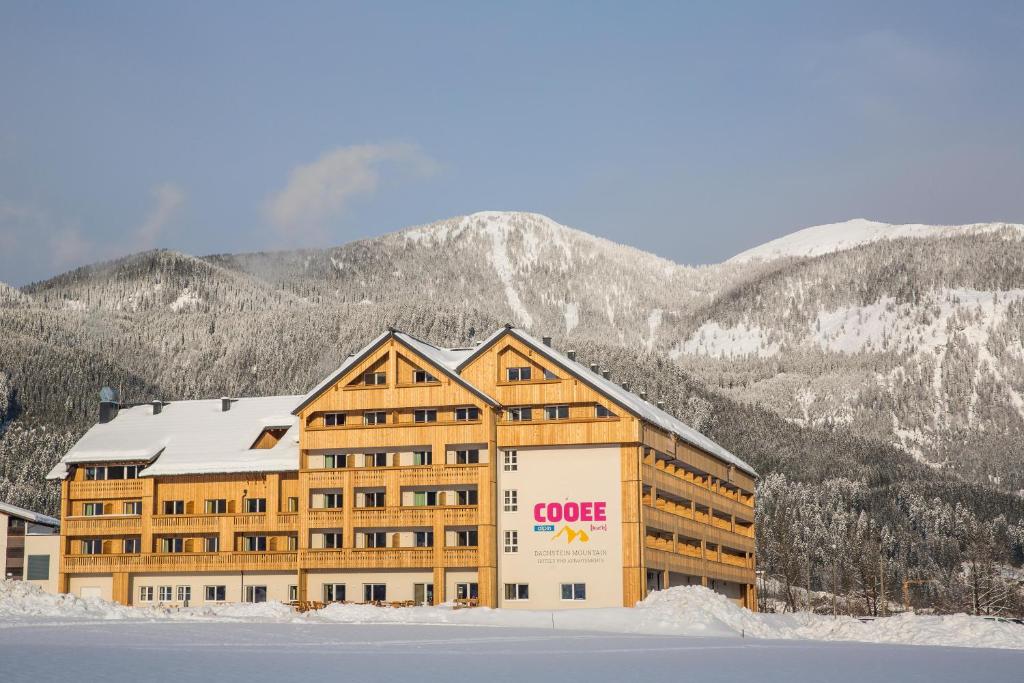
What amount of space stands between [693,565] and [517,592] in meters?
15.5

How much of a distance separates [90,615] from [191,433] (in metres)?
35.4

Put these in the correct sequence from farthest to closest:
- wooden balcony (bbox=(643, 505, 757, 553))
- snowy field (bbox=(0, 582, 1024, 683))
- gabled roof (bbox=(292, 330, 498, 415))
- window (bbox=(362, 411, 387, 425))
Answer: window (bbox=(362, 411, 387, 425)) < wooden balcony (bbox=(643, 505, 757, 553)) < gabled roof (bbox=(292, 330, 498, 415)) < snowy field (bbox=(0, 582, 1024, 683))

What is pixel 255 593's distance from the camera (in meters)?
92.4

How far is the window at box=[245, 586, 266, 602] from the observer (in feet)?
302

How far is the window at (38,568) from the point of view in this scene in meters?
96.6

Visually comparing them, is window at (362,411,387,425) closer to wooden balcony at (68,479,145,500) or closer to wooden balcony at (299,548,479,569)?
wooden balcony at (299,548,479,569)

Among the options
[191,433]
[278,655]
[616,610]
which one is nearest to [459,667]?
[278,655]

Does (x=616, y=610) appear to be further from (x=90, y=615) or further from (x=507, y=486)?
(x=90, y=615)

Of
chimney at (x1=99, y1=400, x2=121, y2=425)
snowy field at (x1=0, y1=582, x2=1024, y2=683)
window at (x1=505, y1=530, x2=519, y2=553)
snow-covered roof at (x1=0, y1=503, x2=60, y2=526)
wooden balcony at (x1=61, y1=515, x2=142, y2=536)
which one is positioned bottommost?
snowy field at (x1=0, y1=582, x2=1024, y2=683)

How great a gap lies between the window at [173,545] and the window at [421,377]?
770 inches

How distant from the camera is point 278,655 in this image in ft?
147

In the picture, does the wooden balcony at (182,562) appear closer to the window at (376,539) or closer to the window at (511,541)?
the window at (376,539)

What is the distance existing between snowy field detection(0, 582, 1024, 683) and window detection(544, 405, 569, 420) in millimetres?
14886

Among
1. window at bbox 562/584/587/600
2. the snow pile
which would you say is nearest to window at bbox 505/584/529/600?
window at bbox 562/584/587/600
